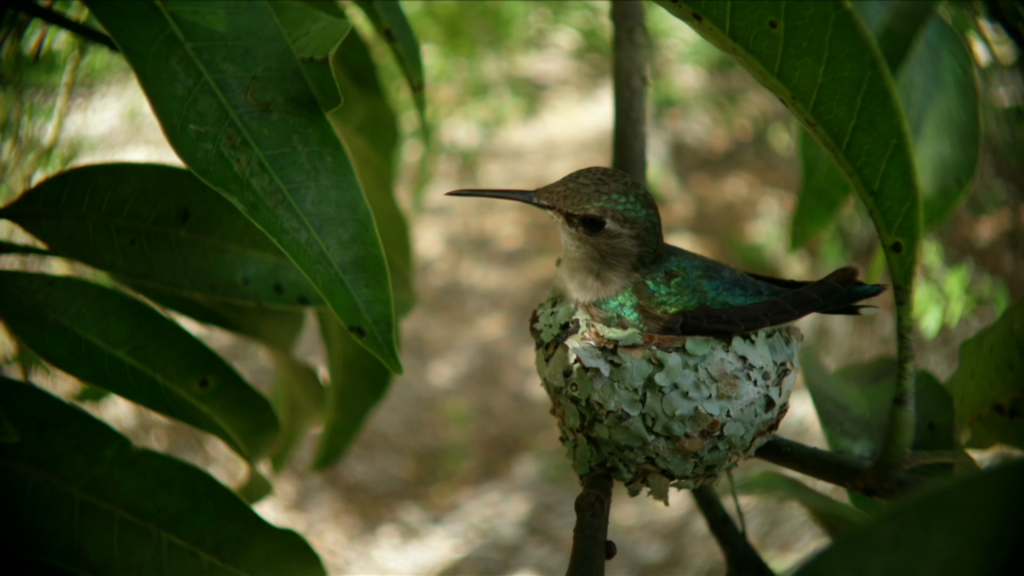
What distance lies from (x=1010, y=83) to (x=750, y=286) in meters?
2.04

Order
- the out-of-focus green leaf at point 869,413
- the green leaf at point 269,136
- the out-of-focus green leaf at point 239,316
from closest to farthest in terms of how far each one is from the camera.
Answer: the green leaf at point 269,136, the out-of-focus green leaf at point 869,413, the out-of-focus green leaf at point 239,316

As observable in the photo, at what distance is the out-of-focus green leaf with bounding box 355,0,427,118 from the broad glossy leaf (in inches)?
27.0

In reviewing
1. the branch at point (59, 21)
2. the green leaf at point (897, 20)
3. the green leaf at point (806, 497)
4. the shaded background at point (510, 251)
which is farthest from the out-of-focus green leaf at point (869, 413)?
the branch at point (59, 21)

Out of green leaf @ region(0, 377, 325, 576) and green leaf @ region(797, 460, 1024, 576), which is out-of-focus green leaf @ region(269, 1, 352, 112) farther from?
green leaf @ region(797, 460, 1024, 576)

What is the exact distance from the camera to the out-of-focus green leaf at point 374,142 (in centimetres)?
212

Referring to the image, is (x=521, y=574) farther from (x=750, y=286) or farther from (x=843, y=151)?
(x=843, y=151)

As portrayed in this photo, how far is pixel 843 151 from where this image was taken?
1.05 meters

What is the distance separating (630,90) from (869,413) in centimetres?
89

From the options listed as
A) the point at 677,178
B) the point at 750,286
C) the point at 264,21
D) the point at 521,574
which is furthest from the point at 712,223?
the point at 264,21

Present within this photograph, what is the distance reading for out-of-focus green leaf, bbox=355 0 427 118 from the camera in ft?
5.01

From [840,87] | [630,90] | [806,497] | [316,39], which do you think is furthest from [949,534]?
[630,90]

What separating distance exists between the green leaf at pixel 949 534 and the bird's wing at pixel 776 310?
0.60 m

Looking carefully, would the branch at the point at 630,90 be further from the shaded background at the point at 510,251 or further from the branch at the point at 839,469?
the shaded background at the point at 510,251

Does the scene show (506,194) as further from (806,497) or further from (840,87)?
(806,497)
